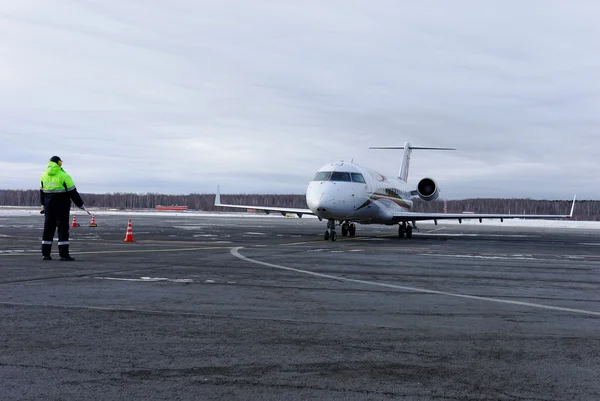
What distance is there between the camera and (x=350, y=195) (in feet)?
82.0

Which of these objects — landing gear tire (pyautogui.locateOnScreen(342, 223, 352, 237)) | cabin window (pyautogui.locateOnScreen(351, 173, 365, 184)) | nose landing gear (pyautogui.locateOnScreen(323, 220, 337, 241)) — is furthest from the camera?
landing gear tire (pyautogui.locateOnScreen(342, 223, 352, 237))

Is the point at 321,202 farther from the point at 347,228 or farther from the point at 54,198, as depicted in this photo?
the point at 54,198

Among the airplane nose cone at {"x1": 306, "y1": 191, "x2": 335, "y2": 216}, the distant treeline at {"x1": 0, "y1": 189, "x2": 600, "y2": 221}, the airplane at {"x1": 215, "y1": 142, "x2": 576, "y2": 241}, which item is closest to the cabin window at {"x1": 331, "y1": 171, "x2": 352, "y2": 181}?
the airplane at {"x1": 215, "y1": 142, "x2": 576, "y2": 241}

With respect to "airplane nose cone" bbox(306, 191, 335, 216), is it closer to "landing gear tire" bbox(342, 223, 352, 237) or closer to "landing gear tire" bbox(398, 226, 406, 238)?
"landing gear tire" bbox(342, 223, 352, 237)

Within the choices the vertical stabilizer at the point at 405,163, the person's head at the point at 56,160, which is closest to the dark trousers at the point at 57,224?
the person's head at the point at 56,160

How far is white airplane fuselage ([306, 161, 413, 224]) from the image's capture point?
78.9 ft

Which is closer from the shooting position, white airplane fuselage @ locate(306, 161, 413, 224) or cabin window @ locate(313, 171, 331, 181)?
white airplane fuselage @ locate(306, 161, 413, 224)

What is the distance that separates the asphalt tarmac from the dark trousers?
2100 millimetres

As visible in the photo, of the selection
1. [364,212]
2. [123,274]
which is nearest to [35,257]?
[123,274]

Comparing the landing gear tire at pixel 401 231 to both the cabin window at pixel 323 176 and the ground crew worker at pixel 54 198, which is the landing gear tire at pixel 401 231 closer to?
the cabin window at pixel 323 176

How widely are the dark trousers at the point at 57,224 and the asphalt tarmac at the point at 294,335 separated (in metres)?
2.10

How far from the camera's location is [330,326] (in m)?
6.27

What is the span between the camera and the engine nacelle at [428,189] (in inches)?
1315

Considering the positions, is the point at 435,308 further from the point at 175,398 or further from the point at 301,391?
the point at 175,398
